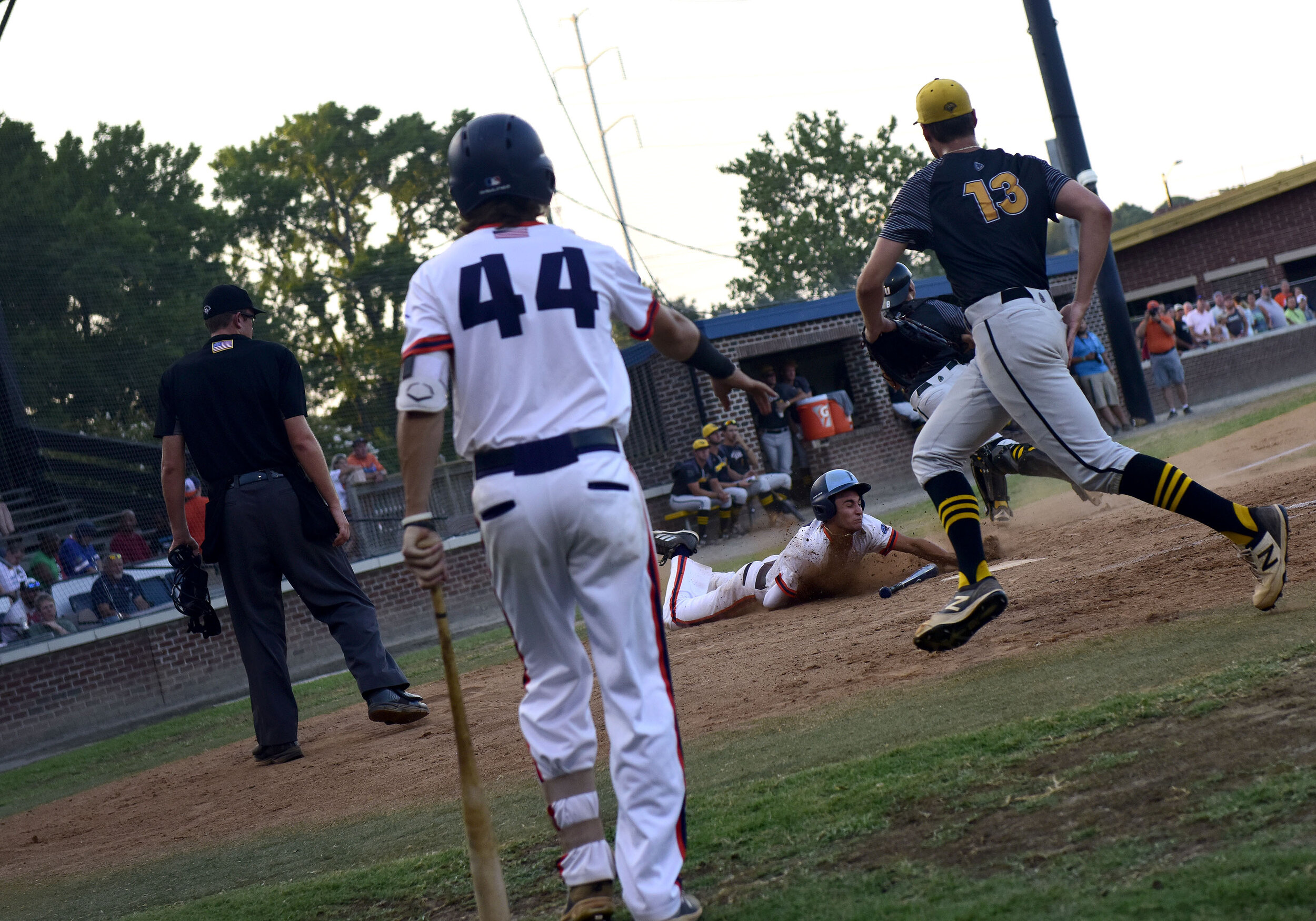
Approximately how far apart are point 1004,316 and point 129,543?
1439 centimetres

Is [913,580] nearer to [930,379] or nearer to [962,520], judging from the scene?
[930,379]

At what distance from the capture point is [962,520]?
491cm

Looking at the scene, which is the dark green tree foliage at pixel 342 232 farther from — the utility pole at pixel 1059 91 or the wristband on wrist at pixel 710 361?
the wristband on wrist at pixel 710 361

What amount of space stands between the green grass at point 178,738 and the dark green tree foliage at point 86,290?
1219cm

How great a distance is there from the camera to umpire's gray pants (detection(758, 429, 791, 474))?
61.5 ft

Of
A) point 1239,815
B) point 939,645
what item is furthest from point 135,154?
point 1239,815

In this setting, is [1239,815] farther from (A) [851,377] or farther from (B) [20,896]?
(A) [851,377]

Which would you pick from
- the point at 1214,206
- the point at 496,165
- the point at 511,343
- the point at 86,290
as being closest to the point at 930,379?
the point at 496,165

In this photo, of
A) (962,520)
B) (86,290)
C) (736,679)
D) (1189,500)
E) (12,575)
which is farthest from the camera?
(86,290)

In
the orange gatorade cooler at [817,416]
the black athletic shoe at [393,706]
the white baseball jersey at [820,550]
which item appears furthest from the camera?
the orange gatorade cooler at [817,416]

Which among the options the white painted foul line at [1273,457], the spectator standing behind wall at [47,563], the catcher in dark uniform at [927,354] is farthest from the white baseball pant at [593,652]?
the spectator standing behind wall at [47,563]

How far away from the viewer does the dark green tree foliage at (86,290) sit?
2212 centimetres

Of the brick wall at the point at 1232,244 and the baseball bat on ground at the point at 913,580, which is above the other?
the brick wall at the point at 1232,244

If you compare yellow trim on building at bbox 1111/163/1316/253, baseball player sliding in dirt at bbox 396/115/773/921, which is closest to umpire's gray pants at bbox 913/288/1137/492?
baseball player sliding in dirt at bbox 396/115/773/921
